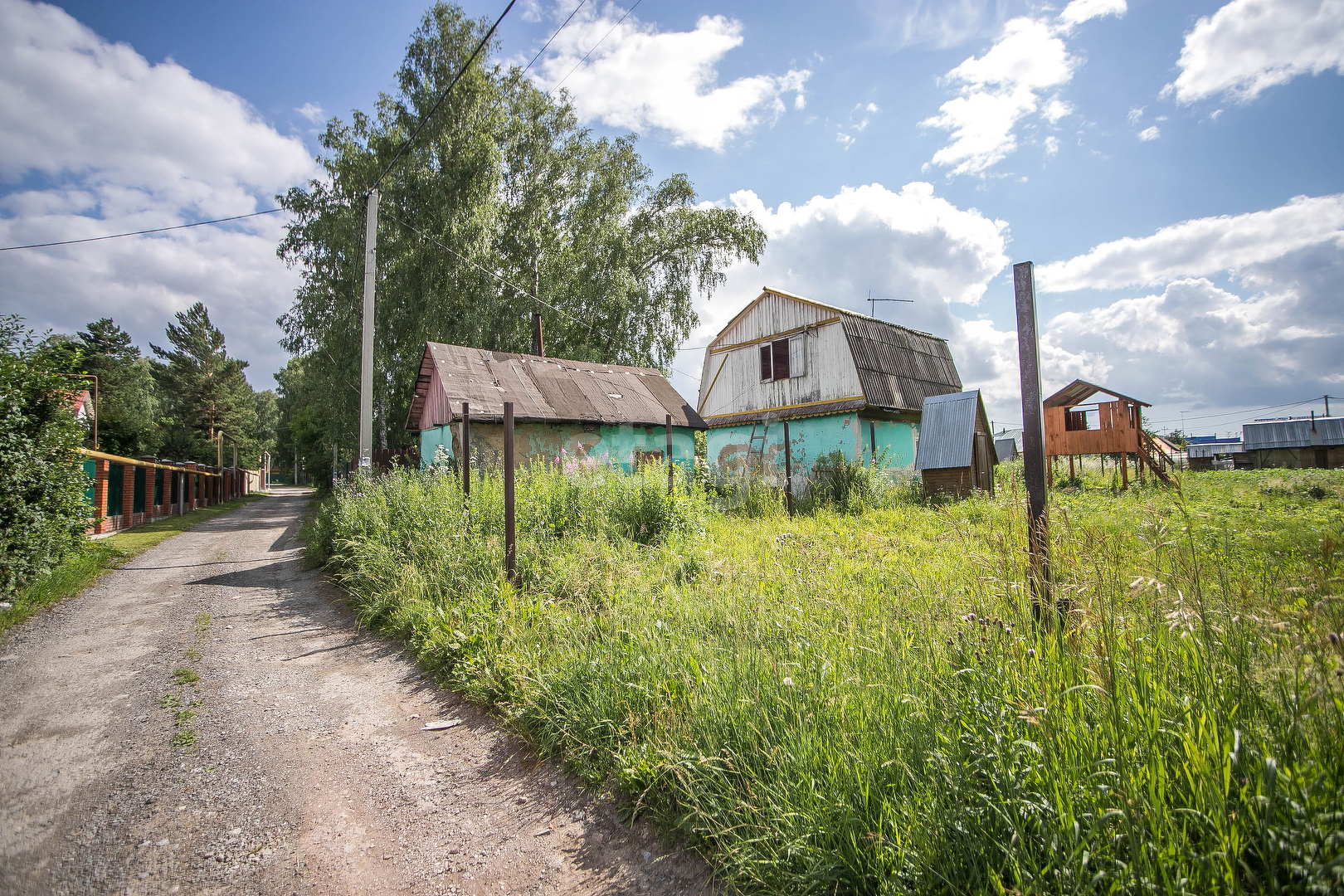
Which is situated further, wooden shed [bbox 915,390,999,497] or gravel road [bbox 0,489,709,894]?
wooden shed [bbox 915,390,999,497]

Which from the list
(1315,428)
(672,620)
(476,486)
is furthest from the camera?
(1315,428)

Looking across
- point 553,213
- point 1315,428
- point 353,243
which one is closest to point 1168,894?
point 353,243

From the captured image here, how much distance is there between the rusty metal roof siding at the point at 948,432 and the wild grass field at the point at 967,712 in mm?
8427

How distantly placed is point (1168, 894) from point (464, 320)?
2112 centimetres

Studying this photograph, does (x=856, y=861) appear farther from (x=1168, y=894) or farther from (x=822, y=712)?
(x=1168, y=894)

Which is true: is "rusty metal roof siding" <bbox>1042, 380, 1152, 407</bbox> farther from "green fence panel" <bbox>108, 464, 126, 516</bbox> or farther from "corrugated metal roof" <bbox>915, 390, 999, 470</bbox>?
"green fence panel" <bbox>108, 464, 126, 516</bbox>

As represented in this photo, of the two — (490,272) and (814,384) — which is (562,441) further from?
(490,272)

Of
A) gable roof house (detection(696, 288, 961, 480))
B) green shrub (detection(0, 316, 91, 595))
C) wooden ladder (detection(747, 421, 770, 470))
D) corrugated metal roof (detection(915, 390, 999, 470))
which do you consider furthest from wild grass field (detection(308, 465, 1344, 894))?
wooden ladder (detection(747, 421, 770, 470))

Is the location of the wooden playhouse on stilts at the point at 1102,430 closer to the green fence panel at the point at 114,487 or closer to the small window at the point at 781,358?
the small window at the point at 781,358

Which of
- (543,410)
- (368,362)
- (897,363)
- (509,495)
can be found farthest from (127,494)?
(897,363)

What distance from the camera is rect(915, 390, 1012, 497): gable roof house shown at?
13023 mm

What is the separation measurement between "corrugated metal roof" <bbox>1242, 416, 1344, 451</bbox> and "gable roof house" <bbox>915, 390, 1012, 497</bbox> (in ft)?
152

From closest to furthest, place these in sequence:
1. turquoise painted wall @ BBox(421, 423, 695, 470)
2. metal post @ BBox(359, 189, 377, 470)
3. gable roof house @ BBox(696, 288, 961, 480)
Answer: metal post @ BBox(359, 189, 377, 470) < turquoise painted wall @ BBox(421, 423, 695, 470) < gable roof house @ BBox(696, 288, 961, 480)

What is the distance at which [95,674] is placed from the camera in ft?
15.5
